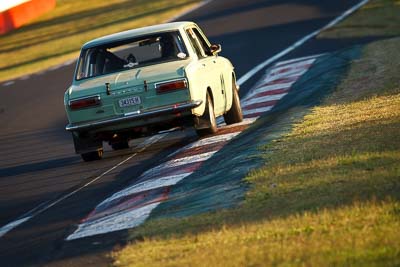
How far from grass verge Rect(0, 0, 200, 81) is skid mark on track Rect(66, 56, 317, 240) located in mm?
17332

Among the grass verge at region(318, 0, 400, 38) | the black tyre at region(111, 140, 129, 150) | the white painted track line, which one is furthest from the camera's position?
the grass verge at region(318, 0, 400, 38)

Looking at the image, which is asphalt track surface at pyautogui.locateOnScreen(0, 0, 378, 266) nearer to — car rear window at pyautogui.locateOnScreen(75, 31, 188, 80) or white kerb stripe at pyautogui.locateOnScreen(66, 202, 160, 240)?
white kerb stripe at pyautogui.locateOnScreen(66, 202, 160, 240)

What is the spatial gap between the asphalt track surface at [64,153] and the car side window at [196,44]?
3.56 ft

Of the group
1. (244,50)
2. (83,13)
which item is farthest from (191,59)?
(83,13)

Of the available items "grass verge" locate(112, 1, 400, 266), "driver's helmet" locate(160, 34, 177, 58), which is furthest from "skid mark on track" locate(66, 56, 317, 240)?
"driver's helmet" locate(160, 34, 177, 58)

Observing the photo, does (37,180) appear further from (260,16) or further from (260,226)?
(260,16)

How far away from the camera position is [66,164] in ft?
48.4

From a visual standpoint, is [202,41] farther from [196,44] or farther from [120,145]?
[120,145]

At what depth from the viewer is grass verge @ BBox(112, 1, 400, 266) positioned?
21.9ft

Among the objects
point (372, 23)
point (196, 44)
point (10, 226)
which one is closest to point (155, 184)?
point (10, 226)

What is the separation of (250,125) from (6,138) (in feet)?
19.1

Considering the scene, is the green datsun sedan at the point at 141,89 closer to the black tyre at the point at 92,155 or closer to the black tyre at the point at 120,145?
the black tyre at the point at 92,155

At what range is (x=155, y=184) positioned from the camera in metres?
10.9

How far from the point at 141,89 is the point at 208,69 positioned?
4.16 ft
